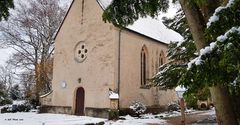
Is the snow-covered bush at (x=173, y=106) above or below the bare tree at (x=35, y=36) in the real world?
below

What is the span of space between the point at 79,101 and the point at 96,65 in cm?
340

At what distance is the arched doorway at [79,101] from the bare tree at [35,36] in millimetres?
7720

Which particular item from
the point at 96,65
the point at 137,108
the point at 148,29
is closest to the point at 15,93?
the point at 148,29

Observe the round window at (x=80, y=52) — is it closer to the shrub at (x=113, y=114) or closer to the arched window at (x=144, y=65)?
the arched window at (x=144, y=65)

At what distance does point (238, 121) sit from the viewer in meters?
5.66

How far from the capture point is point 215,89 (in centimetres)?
565

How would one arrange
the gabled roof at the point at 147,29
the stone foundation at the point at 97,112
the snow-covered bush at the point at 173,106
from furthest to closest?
the snow-covered bush at the point at 173,106, the gabled roof at the point at 147,29, the stone foundation at the point at 97,112

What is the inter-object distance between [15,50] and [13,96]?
1551 cm

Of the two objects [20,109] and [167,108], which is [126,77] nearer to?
[167,108]

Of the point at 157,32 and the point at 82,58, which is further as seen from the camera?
the point at 157,32

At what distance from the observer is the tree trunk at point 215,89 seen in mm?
5605

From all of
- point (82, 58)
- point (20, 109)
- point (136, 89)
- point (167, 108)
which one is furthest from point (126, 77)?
point (20, 109)

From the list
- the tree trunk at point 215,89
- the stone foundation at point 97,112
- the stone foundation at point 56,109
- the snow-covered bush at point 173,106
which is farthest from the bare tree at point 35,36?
the tree trunk at point 215,89

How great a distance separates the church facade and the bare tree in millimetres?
5567
